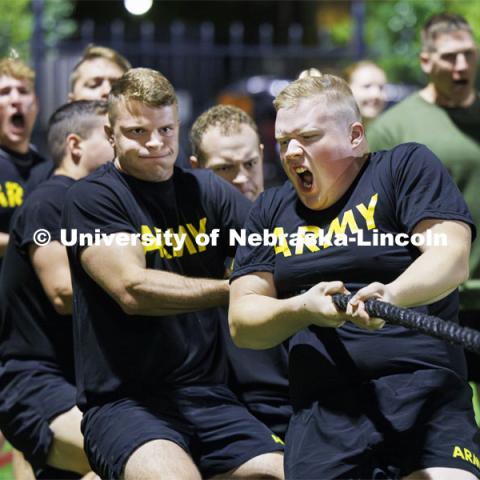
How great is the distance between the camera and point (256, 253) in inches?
146

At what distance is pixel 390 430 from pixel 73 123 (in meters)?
2.30

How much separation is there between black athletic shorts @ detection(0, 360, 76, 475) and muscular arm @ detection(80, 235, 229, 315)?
90 cm

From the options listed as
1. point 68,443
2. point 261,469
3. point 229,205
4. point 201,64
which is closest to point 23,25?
point 201,64

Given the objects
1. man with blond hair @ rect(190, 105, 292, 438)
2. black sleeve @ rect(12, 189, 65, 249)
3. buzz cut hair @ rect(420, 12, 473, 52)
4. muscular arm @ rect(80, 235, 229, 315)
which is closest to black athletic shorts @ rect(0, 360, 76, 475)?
black sleeve @ rect(12, 189, 65, 249)

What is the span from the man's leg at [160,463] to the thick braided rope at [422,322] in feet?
3.08

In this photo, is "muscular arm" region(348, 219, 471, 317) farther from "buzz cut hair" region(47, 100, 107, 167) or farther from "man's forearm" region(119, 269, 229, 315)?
"buzz cut hair" region(47, 100, 107, 167)

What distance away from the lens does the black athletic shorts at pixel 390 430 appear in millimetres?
3441

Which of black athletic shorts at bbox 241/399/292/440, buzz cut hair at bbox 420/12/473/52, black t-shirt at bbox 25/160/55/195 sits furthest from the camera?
buzz cut hair at bbox 420/12/473/52

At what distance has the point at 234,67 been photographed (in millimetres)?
15805

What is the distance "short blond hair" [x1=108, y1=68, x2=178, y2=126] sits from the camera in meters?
4.11

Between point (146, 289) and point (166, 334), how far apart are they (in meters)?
0.28

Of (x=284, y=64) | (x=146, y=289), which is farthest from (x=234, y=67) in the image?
(x=146, y=289)

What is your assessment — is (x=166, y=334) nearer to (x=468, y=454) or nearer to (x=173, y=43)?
(x=468, y=454)

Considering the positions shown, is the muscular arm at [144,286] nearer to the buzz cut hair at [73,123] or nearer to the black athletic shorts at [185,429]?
the black athletic shorts at [185,429]
